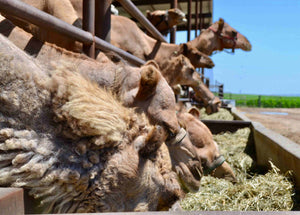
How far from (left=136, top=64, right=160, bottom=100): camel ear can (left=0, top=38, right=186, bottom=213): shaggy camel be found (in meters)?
0.14

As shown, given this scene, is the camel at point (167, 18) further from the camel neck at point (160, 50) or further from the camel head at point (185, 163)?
the camel head at point (185, 163)

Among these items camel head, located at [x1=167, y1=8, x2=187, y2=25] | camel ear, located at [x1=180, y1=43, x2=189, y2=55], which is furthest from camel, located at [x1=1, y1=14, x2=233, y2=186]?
camel head, located at [x1=167, y1=8, x2=187, y2=25]

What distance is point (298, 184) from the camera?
2402mm

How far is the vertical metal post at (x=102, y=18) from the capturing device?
2.39 meters

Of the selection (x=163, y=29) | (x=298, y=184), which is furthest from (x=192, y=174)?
(x=163, y=29)

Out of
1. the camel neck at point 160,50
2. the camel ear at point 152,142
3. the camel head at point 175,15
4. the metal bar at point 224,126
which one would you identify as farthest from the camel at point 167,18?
the camel ear at point 152,142

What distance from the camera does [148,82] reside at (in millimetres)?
1264

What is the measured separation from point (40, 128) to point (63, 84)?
0.63 ft

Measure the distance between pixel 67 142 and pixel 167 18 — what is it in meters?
6.45

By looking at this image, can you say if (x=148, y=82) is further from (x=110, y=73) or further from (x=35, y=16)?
(x=35, y=16)

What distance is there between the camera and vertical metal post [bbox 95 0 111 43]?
7.85 feet

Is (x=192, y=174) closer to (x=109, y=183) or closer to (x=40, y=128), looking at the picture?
(x=109, y=183)

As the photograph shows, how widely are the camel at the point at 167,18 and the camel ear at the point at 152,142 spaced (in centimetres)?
567

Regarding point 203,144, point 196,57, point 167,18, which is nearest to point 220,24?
point 167,18
